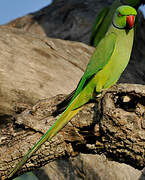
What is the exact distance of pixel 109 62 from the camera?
263cm

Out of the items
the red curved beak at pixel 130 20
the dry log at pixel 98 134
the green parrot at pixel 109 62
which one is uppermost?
the red curved beak at pixel 130 20

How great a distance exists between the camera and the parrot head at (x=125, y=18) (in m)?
2.67

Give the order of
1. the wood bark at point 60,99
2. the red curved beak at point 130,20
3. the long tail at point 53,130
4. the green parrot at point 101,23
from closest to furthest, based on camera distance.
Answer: the long tail at point 53,130
the wood bark at point 60,99
the red curved beak at point 130,20
the green parrot at point 101,23

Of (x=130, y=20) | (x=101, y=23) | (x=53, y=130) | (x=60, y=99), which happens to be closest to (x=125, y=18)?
(x=130, y=20)

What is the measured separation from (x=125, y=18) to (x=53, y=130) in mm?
1345

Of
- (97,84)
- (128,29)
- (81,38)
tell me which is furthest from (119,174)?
(81,38)

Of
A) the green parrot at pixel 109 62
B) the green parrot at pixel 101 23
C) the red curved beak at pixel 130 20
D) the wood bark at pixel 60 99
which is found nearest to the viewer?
the wood bark at pixel 60 99

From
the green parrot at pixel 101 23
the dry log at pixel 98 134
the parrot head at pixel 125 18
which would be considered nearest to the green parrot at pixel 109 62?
the parrot head at pixel 125 18

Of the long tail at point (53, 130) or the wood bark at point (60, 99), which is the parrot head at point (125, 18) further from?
the long tail at point (53, 130)

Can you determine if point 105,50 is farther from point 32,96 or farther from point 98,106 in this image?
point 32,96

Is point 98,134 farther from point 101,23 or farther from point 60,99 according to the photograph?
point 101,23

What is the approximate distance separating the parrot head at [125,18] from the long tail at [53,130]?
0.95m

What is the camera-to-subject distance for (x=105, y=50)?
269 cm

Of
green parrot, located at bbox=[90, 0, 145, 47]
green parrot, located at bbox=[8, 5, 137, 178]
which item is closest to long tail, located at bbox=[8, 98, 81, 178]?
green parrot, located at bbox=[8, 5, 137, 178]
